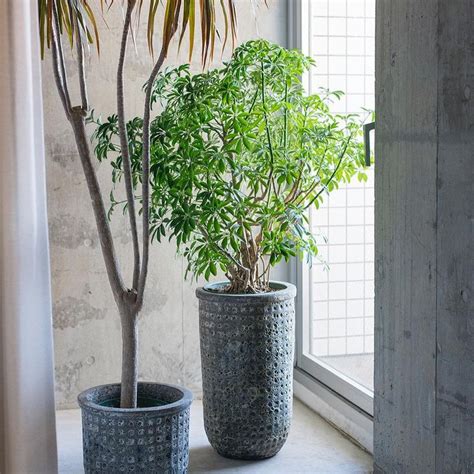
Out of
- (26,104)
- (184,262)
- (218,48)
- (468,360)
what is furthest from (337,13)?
(468,360)

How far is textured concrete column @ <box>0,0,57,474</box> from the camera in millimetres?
2398

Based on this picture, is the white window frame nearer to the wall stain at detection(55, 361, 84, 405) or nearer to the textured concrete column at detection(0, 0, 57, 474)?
the wall stain at detection(55, 361, 84, 405)

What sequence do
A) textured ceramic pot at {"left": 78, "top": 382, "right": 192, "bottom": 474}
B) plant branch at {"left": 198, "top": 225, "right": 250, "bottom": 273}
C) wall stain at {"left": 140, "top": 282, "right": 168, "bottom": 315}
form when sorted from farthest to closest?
wall stain at {"left": 140, "top": 282, "right": 168, "bottom": 315}, plant branch at {"left": 198, "top": 225, "right": 250, "bottom": 273}, textured ceramic pot at {"left": 78, "top": 382, "right": 192, "bottom": 474}

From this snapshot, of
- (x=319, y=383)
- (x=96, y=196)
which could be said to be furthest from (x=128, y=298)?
(x=319, y=383)

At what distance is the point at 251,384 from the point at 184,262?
0.87 meters

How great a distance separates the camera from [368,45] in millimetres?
3164

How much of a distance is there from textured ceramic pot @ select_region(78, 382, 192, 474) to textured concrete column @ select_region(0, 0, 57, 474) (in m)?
0.13

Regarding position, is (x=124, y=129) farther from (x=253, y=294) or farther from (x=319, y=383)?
(x=319, y=383)

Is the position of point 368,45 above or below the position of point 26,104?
above

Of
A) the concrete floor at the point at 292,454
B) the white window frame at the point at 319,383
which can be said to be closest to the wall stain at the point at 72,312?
the concrete floor at the point at 292,454

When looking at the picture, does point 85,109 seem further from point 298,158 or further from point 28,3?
point 298,158

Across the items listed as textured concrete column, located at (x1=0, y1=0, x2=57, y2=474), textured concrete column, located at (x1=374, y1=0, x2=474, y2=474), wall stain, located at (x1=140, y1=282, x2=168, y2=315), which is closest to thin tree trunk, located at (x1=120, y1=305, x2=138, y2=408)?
textured concrete column, located at (x1=0, y1=0, x2=57, y2=474)

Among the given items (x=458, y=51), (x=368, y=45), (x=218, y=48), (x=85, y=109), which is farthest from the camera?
(x=218, y=48)

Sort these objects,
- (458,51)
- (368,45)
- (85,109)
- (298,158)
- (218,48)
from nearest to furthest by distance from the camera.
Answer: (458,51), (85,109), (298,158), (368,45), (218,48)
